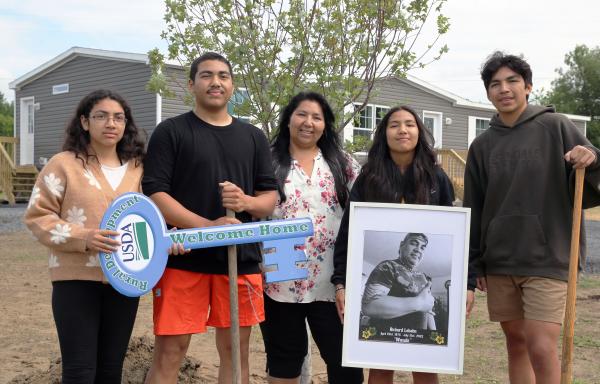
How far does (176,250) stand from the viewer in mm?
3119

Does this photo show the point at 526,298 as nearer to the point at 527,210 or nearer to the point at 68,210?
the point at 527,210

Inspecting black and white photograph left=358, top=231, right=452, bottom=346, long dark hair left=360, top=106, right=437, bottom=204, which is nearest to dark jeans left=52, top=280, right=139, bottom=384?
black and white photograph left=358, top=231, right=452, bottom=346

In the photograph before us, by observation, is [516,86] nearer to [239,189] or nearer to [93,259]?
[239,189]

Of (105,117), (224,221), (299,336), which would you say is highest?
(105,117)

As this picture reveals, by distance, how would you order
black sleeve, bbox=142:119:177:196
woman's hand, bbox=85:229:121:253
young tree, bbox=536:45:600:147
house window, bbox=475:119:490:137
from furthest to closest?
young tree, bbox=536:45:600:147, house window, bbox=475:119:490:137, black sleeve, bbox=142:119:177:196, woman's hand, bbox=85:229:121:253

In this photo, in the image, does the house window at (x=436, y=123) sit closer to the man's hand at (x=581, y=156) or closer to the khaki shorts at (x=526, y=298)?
the khaki shorts at (x=526, y=298)

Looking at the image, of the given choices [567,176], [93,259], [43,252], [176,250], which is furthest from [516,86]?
[43,252]

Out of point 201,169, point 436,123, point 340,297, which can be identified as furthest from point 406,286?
point 436,123

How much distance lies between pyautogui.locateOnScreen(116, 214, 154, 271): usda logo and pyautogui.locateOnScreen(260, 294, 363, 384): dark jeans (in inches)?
32.4

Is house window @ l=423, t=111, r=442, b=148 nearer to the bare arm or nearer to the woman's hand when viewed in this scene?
the bare arm

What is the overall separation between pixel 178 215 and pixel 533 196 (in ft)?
5.86

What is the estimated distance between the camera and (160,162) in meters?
3.33

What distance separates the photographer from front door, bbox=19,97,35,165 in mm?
24578

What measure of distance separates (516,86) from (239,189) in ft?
5.14
